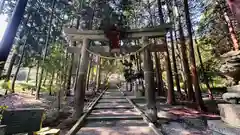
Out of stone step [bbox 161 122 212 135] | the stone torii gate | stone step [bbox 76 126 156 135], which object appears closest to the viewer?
stone step [bbox 76 126 156 135]

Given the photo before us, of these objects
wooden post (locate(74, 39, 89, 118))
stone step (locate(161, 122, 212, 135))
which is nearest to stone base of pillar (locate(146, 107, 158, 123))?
stone step (locate(161, 122, 212, 135))

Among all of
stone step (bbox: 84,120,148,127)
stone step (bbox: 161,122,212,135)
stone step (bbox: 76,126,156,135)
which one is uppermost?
stone step (bbox: 84,120,148,127)

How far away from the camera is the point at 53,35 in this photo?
50.2 feet

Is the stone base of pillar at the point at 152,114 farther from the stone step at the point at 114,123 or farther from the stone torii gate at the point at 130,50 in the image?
the stone step at the point at 114,123

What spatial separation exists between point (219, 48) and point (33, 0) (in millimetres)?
17706

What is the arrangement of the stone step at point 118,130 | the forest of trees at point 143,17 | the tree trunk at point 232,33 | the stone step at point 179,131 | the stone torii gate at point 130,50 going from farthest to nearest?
the forest of trees at point 143,17 < the tree trunk at point 232,33 < the stone torii gate at point 130,50 < the stone step at point 179,131 < the stone step at point 118,130

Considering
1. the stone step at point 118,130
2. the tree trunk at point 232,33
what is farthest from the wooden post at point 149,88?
the tree trunk at point 232,33

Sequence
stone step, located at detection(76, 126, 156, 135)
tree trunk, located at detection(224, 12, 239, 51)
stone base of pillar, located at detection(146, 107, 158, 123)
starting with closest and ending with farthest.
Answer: stone step, located at detection(76, 126, 156, 135), stone base of pillar, located at detection(146, 107, 158, 123), tree trunk, located at detection(224, 12, 239, 51)

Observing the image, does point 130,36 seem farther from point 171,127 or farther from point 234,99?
point 234,99

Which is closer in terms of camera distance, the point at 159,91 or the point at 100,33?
the point at 100,33

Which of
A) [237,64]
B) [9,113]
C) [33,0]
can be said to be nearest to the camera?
[237,64]

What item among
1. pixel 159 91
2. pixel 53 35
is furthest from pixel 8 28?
pixel 159 91

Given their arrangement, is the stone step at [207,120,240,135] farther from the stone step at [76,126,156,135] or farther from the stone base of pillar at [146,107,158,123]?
the stone base of pillar at [146,107,158,123]

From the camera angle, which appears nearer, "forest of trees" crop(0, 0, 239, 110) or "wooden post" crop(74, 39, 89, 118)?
"wooden post" crop(74, 39, 89, 118)
